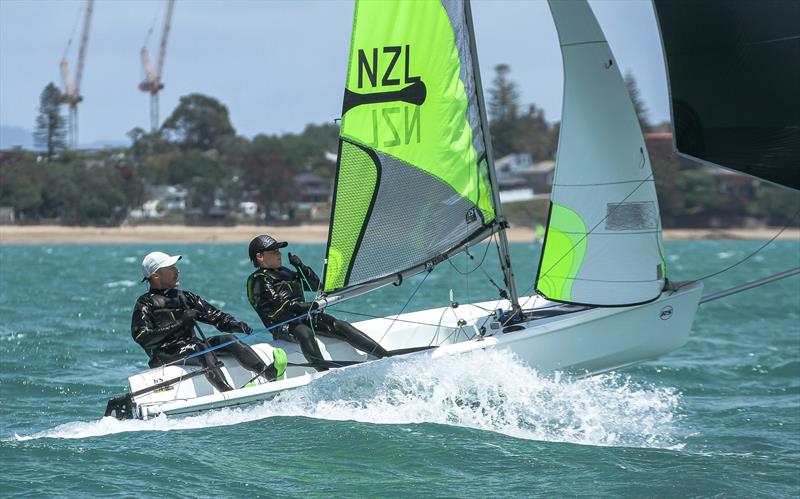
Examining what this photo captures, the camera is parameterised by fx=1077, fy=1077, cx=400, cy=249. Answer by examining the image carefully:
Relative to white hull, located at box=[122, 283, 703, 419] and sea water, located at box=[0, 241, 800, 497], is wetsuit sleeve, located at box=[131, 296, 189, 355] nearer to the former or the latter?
white hull, located at box=[122, 283, 703, 419]

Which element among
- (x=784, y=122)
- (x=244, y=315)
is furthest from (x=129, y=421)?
(x=244, y=315)

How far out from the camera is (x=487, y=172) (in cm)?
798

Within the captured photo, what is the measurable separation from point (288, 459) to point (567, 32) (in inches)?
140

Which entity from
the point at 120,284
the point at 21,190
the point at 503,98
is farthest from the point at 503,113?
the point at 120,284

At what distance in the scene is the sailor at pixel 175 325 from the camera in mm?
7273

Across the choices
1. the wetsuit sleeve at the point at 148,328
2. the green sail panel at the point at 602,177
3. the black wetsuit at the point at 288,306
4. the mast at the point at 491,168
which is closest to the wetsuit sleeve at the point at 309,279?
the black wetsuit at the point at 288,306

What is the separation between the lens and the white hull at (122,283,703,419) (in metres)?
7.20

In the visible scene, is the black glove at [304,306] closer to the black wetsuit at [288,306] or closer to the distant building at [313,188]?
the black wetsuit at [288,306]

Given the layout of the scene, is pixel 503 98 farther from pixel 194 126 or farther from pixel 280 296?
pixel 280 296

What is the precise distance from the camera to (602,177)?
768 cm

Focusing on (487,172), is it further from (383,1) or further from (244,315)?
(244,315)

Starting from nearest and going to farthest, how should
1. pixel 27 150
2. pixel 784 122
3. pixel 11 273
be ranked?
pixel 784 122 → pixel 11 273 → pixel 27 150

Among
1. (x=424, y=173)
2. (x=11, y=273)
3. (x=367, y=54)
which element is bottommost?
(x=11, y=273)

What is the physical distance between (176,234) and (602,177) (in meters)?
64.1
